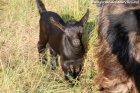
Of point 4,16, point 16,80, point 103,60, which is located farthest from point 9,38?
point 103,60

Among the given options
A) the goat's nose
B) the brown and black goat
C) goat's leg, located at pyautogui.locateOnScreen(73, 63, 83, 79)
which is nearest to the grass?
goat's leg, located at pyautogui.locateOnScreen(73, 63, 83, 79)

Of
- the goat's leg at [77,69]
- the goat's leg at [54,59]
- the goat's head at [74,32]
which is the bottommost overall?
the goat's leg at [77,69]

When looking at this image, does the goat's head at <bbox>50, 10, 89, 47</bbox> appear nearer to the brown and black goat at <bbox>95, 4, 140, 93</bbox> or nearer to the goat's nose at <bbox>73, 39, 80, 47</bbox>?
the goat's nose at <bbox>73, 39, 80, 47</bbox>

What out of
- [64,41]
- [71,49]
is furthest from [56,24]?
[71,49]

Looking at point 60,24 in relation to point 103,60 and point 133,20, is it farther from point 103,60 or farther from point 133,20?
point 133,20

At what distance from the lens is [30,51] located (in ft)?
14.1

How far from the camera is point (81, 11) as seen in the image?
15.2 ft

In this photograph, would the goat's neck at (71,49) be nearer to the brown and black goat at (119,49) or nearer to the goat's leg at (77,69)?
the goat's leg at (77,69)

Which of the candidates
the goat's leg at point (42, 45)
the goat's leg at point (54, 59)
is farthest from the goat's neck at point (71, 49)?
the goat's leg at point (42, 45)

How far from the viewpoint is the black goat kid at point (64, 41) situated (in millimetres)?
3574

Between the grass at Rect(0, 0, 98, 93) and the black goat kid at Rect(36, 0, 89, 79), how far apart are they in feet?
0.37

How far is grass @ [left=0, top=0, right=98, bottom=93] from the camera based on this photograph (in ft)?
11.9

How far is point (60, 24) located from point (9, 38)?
37.8 inches

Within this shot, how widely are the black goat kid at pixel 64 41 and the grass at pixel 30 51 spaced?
0.37 ft
